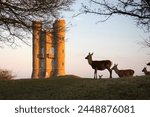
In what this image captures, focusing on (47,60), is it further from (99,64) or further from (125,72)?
(99,64)

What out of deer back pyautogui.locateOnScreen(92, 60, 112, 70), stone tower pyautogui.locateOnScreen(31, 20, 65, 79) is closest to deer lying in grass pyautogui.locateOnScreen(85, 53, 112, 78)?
deer back pyautogui.locateOnScreen(92, 60, 112, 70)

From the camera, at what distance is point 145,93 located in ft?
48.1

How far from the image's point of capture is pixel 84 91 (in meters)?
15.8

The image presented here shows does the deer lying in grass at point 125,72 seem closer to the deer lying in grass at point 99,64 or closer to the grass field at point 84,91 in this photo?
the deer lying in grass at point 99,64

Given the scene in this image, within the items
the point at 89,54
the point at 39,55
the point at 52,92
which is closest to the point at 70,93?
the point at 52,92

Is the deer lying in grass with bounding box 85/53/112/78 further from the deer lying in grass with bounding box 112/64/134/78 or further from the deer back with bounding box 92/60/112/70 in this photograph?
the deer lying in grass with bounding box 112/64/134/78

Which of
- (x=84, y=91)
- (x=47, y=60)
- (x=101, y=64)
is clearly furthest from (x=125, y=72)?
(x=47, y=60)

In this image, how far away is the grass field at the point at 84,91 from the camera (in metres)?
14.6

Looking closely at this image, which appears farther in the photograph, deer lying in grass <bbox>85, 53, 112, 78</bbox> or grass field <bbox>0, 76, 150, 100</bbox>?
deer lying in grass <bbox>85, 53, 112, 78</bbox>

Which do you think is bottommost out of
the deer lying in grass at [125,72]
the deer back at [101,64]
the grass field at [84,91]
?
the grass field at [84,91]

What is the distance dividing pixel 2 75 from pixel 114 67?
55.5 feet

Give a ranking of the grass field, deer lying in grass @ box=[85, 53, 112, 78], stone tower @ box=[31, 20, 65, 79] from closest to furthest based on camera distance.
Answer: the grass field → deer lying in grass @ box=[85, 53, 112, 78] → stone tower @ box=[31, 20, 65, 79]

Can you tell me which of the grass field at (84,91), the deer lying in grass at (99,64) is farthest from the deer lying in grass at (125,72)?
the grass field at (84,91)

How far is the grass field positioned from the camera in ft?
48.0
